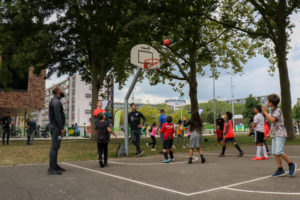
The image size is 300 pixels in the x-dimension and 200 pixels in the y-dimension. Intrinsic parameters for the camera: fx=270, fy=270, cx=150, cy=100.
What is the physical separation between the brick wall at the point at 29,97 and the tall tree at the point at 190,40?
11.4 metres

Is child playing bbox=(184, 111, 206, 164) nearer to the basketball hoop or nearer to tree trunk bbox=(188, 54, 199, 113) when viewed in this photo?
the basketball hoop

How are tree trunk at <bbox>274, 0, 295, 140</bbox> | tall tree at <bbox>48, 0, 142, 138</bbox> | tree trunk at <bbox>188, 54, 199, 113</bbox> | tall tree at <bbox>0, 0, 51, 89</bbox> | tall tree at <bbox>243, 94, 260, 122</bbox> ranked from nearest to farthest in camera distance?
tall tree at <bbox>0, 0, 51, 89</bbox>, tall tree at <bbox>48, 0, 142, 138</bbox>, tree trunk at <bbox>274, 0, 295, 140</bbox>, tree trunk at <bbox>188, 54, 199, 113</bbox>, tall tree at <bbox>243, 94, 260, 122</bbox>

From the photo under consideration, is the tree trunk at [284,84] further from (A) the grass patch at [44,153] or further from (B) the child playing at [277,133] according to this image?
(B) the child playing at [277,133]

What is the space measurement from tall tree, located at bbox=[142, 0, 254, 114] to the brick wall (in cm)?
1142

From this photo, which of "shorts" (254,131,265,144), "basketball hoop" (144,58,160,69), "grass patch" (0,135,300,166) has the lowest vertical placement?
"grass patch" (0,135,300,166)

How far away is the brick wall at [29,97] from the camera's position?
83.9 ft

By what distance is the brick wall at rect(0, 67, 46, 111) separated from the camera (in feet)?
83.9

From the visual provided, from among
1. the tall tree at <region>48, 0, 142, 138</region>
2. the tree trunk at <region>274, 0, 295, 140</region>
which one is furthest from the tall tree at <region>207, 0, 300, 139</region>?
the tall tree at <region>48, 0, 142, 138</region>

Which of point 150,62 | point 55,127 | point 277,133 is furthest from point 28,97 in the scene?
point 277,133

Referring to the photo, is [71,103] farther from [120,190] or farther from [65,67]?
[120,190]

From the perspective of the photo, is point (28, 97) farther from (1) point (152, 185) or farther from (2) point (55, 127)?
(1) point (152, 185)

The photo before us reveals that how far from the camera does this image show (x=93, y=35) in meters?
16.9

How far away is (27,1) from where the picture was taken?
1571cm

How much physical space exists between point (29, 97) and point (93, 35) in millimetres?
13395
